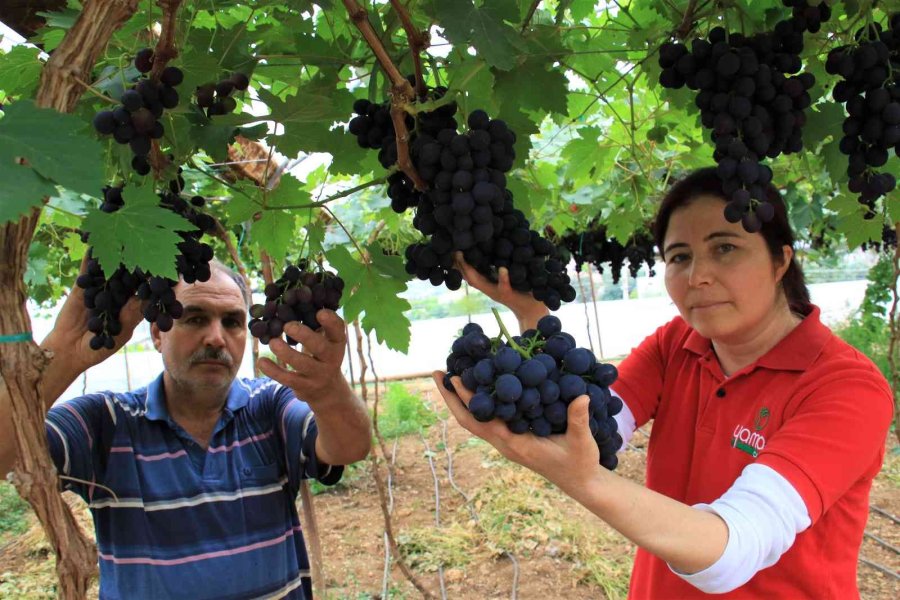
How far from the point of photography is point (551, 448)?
3.47ft

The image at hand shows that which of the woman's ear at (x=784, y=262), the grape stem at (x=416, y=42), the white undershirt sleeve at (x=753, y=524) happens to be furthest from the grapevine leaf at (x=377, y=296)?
the woman's ear at (x=784, y=262)

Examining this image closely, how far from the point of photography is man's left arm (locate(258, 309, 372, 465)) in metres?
1.48

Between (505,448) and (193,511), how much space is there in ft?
4.70

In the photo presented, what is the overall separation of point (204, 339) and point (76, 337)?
83 centimetres

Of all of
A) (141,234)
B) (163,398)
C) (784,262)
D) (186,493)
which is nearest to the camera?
(141,234)

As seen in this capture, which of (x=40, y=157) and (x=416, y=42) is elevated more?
(x=416, y=42)

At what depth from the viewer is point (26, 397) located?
2.91ft

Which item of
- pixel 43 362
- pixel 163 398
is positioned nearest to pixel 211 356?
pixel 163 398

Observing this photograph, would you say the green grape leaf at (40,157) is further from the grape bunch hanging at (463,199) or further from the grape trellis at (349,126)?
the grape bunch hanging at (463,199)

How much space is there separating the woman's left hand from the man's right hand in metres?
0.87

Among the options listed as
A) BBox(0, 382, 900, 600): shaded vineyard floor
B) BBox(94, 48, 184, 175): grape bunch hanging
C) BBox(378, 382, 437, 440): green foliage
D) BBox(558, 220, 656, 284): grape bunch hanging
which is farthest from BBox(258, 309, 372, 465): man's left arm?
BBox(378, 382, 437, 440): green foliage

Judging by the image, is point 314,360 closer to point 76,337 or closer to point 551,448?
point 76,337

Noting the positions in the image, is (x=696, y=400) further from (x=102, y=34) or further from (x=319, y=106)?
(x=102, y=34)

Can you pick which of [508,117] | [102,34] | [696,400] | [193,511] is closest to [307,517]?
[193,511]
